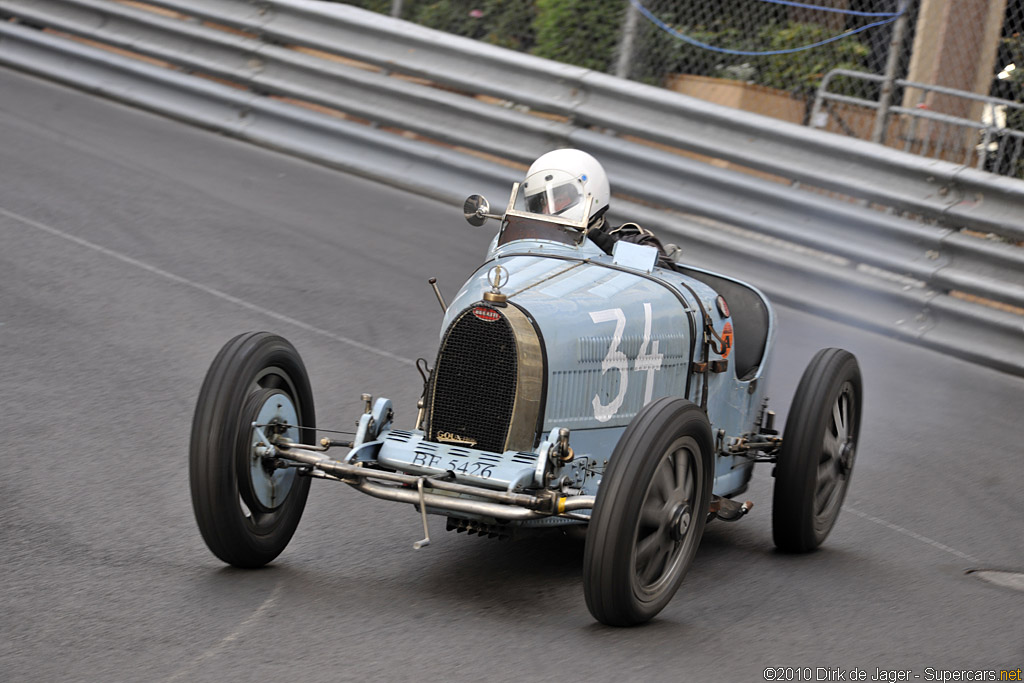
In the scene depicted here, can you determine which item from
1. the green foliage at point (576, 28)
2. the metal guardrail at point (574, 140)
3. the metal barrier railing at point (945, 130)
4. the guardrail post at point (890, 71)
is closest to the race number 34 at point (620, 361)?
the metal guardrail at point (574, 140)

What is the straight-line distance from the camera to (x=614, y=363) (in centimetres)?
497

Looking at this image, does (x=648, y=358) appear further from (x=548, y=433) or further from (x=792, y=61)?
(x=792, y=61)

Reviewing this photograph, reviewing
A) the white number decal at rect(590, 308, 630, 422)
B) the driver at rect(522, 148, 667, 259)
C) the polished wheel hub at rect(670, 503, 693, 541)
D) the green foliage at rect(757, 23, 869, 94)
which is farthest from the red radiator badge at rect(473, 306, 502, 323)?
the green foliage at rect(757, 23, 869, 94)

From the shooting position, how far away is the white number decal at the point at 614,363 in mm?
4926

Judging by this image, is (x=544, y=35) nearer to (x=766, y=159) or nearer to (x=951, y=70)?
(x=766, y=159)

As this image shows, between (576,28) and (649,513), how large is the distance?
844 centimetres

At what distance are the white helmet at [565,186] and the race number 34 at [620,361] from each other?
0.90 meters

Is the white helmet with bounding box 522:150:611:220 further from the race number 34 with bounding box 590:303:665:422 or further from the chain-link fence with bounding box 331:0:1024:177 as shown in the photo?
the chain-link fence with bounding box 331:0:1024:177

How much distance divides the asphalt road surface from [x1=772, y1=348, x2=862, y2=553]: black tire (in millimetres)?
143

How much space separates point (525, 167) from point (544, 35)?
5.75ft

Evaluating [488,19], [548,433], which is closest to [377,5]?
[488,19]

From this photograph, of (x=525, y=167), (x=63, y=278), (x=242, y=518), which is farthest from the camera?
(x=525, y=167)

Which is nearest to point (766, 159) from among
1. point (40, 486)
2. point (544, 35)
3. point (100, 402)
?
point (544, 35)

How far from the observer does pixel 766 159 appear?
9828 millimetres
